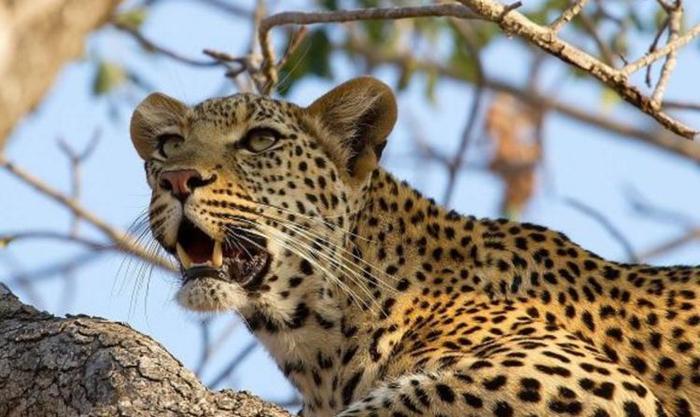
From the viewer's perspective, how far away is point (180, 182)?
29.8ft

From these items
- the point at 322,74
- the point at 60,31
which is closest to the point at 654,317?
the point at 60,31

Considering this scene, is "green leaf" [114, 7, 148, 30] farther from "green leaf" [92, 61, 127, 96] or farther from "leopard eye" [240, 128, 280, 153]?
"leopard eye" [240, 128, 280, 153]

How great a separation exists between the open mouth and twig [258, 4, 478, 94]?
1260mm

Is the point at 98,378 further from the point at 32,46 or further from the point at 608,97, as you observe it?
the point at 608,97

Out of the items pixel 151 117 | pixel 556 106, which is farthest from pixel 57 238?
pixel 556 106

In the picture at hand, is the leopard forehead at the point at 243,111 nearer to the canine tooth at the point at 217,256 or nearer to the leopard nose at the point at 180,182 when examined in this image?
the leopard nose at the point at 180,182

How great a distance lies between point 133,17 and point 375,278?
18.2 feet

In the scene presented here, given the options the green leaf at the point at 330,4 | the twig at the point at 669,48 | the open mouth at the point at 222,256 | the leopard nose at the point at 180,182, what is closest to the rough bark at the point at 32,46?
the leopard nose at the point at 180,182

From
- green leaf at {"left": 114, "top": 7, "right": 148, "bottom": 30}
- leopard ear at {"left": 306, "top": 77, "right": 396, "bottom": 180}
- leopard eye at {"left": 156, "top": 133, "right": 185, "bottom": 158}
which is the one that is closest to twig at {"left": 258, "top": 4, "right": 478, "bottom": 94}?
leopard ear at {"left": 306, "top": 77, "right": 396, "bottom": 180}

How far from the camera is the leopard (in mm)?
8797

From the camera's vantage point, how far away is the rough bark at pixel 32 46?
8.45 m

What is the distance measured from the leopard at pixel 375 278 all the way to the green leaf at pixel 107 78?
211 inches

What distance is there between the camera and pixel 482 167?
19766 millimetres

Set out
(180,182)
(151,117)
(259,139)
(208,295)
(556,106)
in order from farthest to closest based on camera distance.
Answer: (556,106)
(151,117)
(259,139)
(180,182)
(208,295)
